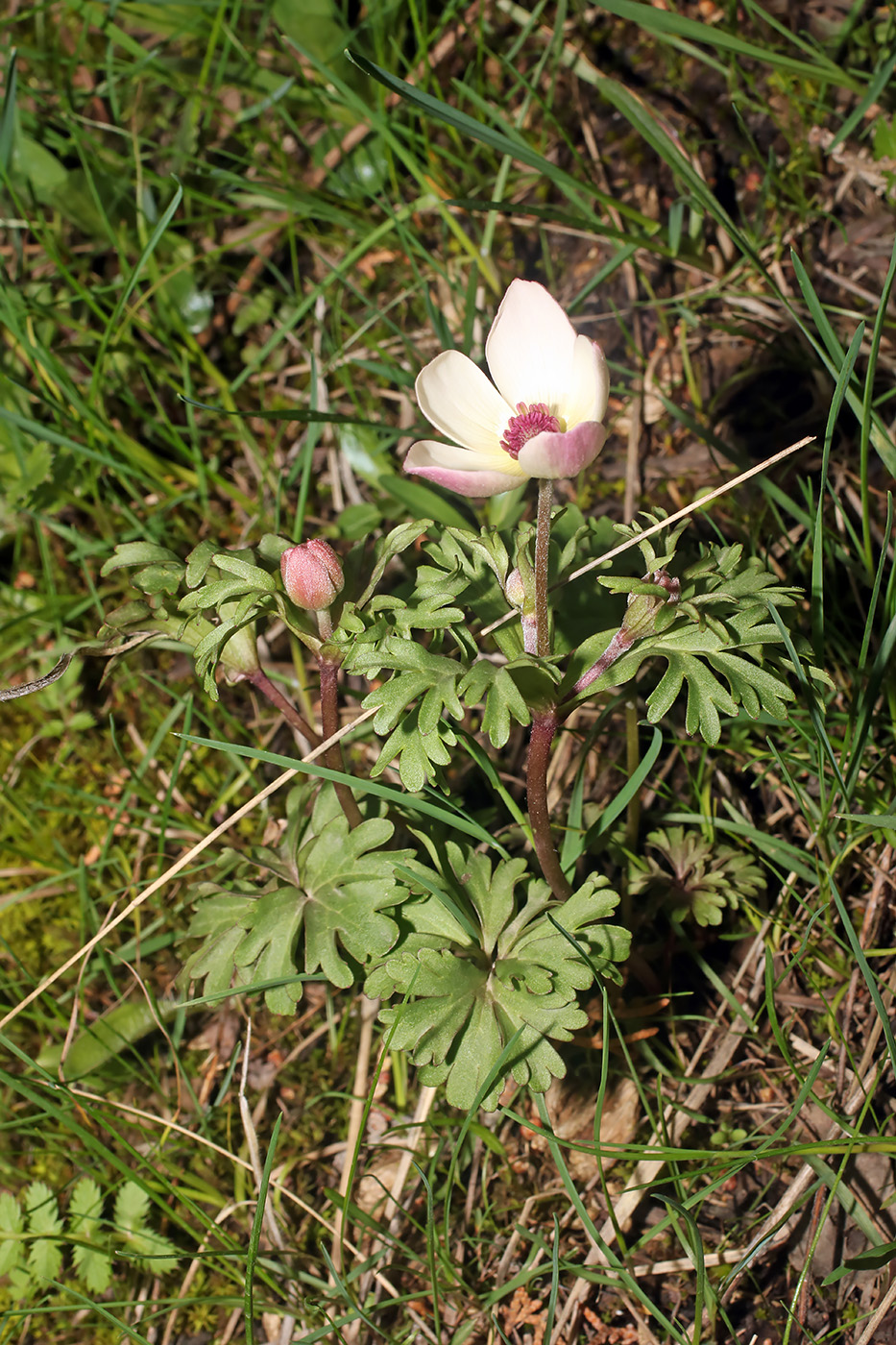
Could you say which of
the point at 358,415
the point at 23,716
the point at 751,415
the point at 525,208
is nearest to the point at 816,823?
the point at 751,415

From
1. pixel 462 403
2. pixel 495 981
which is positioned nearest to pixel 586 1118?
pixel 495 981

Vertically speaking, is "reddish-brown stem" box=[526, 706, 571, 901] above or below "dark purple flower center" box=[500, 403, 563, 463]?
below

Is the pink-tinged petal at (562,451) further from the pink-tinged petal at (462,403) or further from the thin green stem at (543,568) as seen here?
the pink-tinged petal at (462,403)

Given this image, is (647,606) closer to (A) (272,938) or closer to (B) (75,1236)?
(A) (272,938)

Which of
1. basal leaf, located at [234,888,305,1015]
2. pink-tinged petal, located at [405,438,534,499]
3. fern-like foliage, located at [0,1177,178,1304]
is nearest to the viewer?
pink-tinged petal, located at [405,438,534,499]

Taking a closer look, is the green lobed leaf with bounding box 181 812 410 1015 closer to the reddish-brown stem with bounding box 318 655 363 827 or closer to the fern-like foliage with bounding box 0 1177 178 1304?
the reddish-brown stem with bounding box 318 655 363 827

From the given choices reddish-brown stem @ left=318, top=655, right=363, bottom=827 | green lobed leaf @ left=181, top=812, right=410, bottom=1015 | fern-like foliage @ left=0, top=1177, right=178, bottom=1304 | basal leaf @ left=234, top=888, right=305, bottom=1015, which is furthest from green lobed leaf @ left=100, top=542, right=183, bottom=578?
fern-like foliage @ left=0, top=1177, right=178, bottom=1304

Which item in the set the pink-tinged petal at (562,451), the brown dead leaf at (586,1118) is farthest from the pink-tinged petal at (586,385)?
the brown dead leaf at (586,1118)
